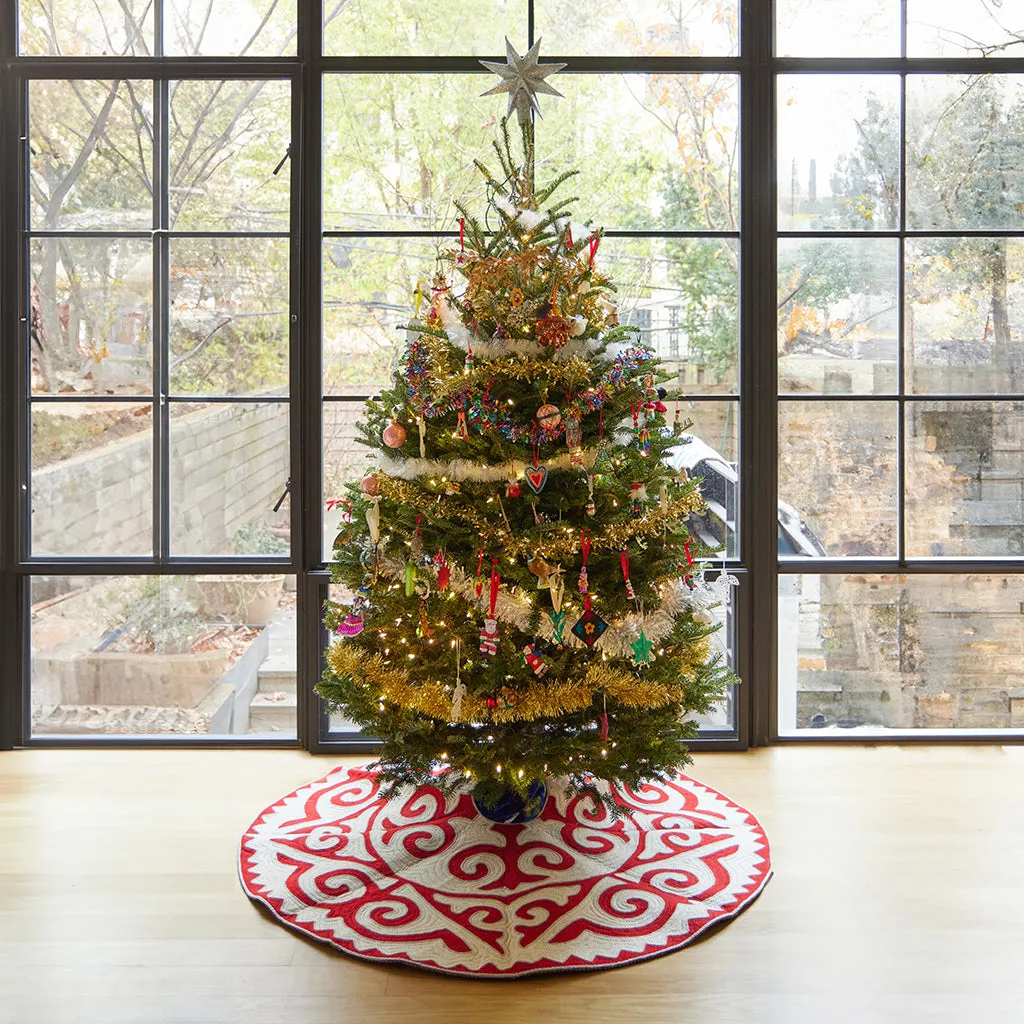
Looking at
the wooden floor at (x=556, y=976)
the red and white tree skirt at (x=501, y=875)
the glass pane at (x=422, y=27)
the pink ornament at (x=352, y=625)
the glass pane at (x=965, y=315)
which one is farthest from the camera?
the glass pane at (x=965, y=315)

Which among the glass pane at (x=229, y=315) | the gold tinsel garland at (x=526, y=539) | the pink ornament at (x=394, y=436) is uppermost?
the glass pane at (x=229, y=315)

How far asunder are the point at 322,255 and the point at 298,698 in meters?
1.42

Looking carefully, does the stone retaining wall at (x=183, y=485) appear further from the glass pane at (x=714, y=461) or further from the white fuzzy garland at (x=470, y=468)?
the glass pane at (x=714, y=461)

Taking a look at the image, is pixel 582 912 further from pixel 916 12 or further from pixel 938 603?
pixel 916 12

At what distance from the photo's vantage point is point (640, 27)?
3.19 metres

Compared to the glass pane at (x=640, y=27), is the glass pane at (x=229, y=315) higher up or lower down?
lower down

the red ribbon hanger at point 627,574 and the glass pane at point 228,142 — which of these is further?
the glass pane at point 228,142

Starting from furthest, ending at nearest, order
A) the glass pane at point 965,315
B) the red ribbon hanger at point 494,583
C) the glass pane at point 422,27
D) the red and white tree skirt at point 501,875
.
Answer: the glass pane at point 965,315, the glass pane at point 422,27, the red ribbon hanger at point 494,583, the red and white tree skirt at point 501,875

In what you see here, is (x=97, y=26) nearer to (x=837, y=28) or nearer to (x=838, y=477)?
(x=837, y=28)

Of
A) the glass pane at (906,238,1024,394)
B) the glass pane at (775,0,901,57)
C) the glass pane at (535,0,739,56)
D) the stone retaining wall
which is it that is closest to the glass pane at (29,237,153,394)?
the stone retaining wall

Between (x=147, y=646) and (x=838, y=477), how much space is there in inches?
91.4

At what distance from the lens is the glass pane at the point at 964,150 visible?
A: 3.23 meters

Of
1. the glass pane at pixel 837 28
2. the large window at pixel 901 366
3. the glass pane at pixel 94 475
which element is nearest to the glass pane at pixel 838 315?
the large window at pixel 901 366

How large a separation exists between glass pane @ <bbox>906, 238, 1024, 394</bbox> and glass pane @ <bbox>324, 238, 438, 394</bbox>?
5.08ft
